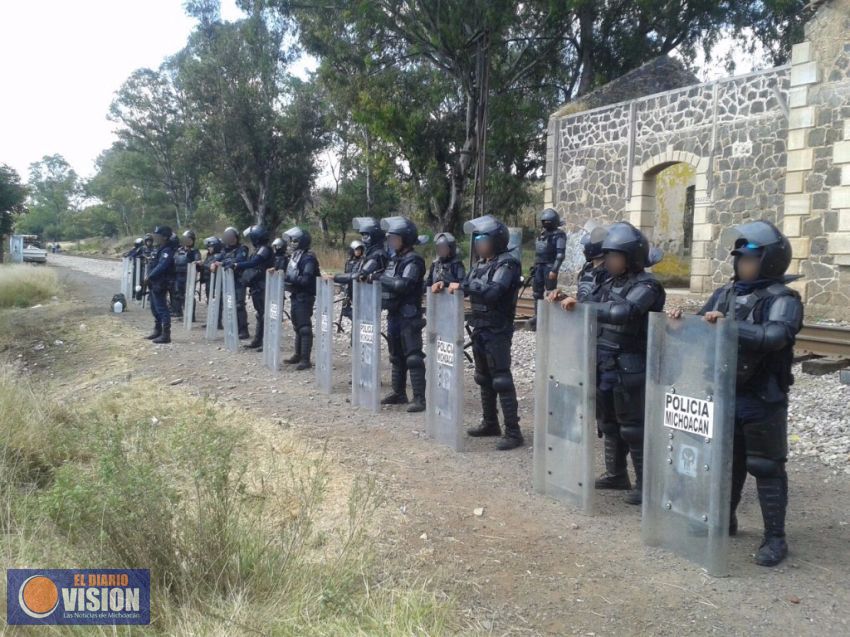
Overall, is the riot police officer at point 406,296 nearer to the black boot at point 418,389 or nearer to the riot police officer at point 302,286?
the black boot at point 418,389

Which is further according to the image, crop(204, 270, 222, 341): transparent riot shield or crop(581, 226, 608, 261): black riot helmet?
crop(204, 270, 222, 341): transparent riot shield

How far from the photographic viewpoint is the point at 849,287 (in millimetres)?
12875

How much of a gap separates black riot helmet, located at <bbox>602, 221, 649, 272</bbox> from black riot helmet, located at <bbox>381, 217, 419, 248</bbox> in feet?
10.6

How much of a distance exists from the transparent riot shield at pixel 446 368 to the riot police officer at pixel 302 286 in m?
3.83

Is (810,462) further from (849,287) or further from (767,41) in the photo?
(767,41)

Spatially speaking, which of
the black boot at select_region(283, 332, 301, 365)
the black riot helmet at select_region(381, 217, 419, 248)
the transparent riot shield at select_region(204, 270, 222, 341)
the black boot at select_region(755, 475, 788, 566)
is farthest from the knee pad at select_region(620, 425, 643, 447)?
the transparent riot shield at select_region(204, 270, 222, 341)

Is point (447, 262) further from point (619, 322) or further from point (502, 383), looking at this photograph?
point (619, 322)

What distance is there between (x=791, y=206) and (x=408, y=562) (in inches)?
472

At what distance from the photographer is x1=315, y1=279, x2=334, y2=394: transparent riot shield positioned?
8867mm

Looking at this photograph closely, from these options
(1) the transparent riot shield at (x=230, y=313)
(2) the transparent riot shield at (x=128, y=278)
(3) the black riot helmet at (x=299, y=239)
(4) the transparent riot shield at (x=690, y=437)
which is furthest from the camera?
(2) the transparent riot shield at (x=128, y=278)

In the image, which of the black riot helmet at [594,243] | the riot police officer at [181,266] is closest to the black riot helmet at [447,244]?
the black riot helmet at [594,243]

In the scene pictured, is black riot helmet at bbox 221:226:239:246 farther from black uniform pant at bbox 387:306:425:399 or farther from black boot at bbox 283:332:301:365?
black uniform pant at bbox 387:306:425:399

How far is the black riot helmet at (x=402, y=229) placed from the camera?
797 cm

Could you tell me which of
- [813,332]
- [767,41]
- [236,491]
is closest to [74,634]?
[236,491]
